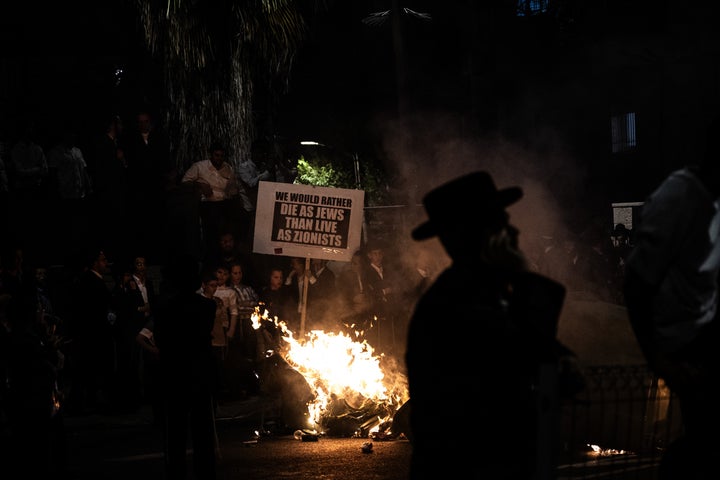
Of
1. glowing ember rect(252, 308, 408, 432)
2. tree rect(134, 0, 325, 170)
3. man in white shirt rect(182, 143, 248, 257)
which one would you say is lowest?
glowing ember rect(252, 308, 408, 432)

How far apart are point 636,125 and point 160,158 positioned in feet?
72.8

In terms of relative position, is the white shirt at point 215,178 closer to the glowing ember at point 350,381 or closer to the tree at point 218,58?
the tree at point 218,58

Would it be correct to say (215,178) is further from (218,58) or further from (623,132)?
(623,132)

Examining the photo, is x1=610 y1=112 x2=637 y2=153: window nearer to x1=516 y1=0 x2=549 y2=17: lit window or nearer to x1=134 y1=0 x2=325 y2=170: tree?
x1=516 y1=0 x2=549 y2=17: lit window

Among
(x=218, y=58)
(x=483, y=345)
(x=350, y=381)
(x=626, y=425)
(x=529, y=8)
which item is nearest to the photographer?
(x=483, y=345)

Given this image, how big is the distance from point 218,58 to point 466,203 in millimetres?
12019

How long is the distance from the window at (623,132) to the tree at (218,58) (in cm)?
2076

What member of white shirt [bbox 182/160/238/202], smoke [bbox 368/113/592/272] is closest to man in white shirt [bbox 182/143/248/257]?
white shirt [bbox 182/160/238/202]

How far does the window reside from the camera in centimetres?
3531

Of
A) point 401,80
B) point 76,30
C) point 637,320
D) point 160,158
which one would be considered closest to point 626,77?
point 401,80

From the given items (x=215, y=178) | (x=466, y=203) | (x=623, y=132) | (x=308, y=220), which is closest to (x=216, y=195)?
(x=215, y=178)

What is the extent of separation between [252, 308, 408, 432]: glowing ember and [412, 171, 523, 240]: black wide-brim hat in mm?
6687

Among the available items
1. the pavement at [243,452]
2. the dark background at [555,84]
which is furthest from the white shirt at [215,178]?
the dark background at [555,84]

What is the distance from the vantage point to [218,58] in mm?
15242
